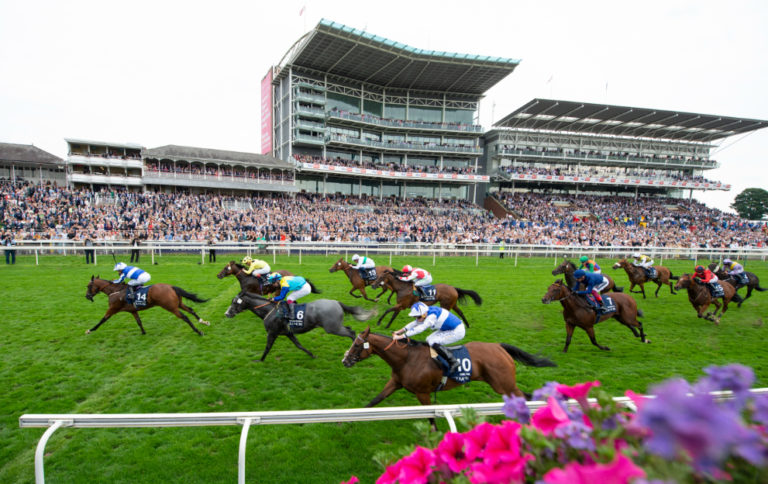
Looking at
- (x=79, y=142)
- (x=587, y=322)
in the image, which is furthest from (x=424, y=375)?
(x=79, y=142)

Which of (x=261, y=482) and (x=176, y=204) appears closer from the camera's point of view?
(x=261, y=482)

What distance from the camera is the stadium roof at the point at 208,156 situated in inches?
1225

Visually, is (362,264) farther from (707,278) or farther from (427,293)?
(707,278)

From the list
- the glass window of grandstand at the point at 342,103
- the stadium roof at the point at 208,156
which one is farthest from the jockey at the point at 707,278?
the glass window of grandstand at the point at 342,103

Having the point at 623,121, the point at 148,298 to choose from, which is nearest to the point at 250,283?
the point at 148,298

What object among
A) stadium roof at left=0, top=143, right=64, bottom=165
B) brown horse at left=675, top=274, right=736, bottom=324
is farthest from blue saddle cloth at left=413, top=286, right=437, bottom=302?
stadium roof at left=0, top=143, right=64, bottom=165

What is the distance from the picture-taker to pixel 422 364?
4.23 meters

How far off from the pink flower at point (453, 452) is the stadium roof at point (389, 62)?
3669 cm

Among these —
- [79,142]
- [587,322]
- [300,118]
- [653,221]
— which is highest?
[300,118]

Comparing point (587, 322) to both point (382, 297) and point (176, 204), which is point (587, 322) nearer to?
point (382, 297)

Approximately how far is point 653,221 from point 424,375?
42987 mm

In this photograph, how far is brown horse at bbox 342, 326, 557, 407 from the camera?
13.8 ft

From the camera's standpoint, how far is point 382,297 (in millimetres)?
11203

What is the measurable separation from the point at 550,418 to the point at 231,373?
18.1 feet
